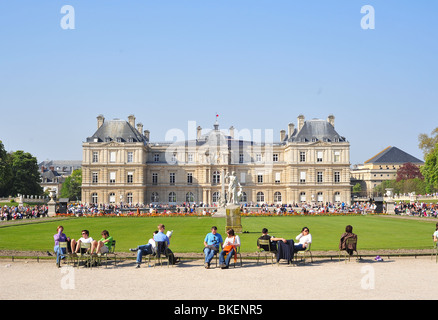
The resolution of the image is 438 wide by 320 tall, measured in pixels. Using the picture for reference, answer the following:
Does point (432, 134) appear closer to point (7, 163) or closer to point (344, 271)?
point (7, 163)

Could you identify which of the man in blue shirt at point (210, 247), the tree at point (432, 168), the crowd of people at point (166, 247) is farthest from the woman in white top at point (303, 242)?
the tree at point (432, 168)

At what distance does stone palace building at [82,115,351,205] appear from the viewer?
72.0 meters

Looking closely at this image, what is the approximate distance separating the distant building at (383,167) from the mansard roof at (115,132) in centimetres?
6331

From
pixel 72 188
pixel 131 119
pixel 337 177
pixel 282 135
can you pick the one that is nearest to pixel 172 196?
pixel 131 119

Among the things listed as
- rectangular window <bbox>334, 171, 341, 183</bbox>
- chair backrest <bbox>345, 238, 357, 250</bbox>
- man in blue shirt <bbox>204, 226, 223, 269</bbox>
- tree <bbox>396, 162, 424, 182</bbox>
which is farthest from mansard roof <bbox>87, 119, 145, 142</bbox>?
chair backrest <bbox>345, 238, 357, 250</bbox>

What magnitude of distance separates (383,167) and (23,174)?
3208 inches

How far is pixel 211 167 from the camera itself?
74.2 meters

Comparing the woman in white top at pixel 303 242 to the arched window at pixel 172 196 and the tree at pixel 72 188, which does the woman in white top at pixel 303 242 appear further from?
the tree at pixel 72 188

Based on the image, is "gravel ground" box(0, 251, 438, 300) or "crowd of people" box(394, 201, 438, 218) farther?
"crowd of people" box(394, 201, 438, 218)

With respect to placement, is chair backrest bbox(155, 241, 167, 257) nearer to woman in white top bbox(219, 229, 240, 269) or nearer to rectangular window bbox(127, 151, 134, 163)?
woman in white top bbox(219, 229, 240, 269)

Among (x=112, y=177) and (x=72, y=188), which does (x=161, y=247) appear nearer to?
(x=112, y=177)

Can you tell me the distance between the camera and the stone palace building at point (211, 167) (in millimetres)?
72000
